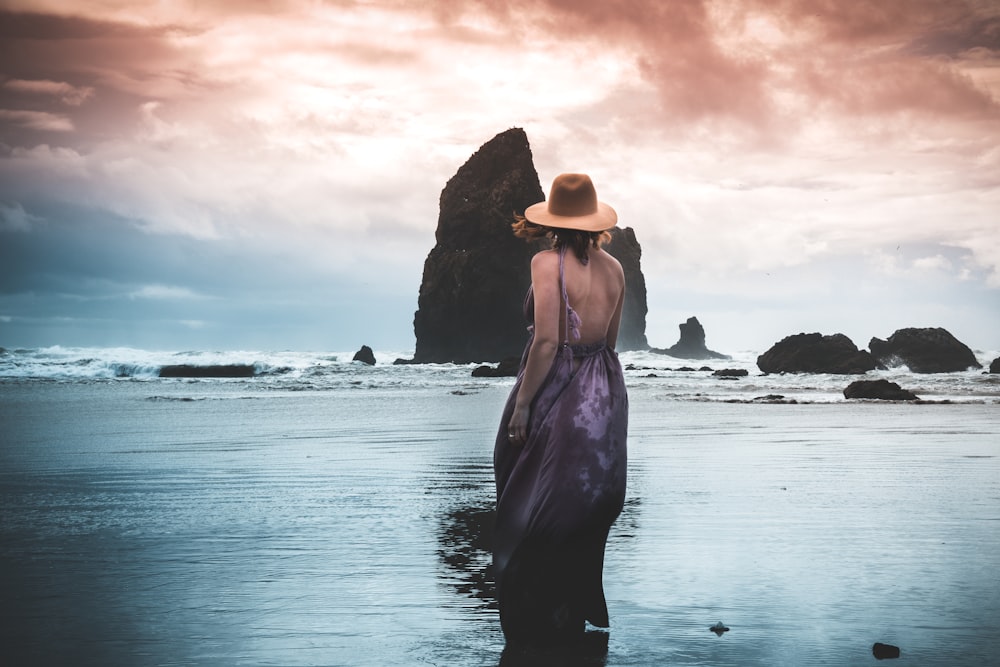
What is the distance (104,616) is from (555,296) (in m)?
2.31

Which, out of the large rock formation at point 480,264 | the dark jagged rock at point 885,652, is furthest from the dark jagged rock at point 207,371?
the dark jagged rock at point 885,652

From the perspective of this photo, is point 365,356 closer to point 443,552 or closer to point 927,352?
point 927,352

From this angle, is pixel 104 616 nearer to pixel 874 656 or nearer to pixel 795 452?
pixel 874 656

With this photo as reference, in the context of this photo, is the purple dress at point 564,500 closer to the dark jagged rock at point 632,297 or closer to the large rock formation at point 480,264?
the large rock formation at point 480,264

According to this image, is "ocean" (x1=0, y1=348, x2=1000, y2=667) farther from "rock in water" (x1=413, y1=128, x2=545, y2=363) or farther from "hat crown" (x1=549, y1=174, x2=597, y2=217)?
"rock in water" (x1=413, y1=128, x2=545, y2=363)

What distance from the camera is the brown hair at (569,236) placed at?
3.93 meters

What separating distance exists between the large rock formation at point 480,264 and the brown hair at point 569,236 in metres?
69.9

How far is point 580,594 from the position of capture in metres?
3.90

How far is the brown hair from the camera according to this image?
393 centimetres

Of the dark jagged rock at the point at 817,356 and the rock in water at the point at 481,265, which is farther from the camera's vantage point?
the rock in water at the point at 481,265

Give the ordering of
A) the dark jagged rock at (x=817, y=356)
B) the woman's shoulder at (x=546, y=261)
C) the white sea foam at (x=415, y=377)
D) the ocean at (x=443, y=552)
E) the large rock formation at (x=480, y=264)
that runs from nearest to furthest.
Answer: the ocean at (x=443, y=552) → the woman's shoulder at (x=546, y=261) → the white sea foam at (x=415, y=377) → the dark jagged rock at (x=817, y=356) → the large rock formation at (x=480, y=264)

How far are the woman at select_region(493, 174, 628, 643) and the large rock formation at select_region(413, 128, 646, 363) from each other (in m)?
69.9

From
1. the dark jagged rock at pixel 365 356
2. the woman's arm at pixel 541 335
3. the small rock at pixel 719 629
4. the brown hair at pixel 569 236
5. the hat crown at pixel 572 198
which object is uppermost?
the dark jagged rock at pixel 365 356

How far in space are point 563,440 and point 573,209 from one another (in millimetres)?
925
